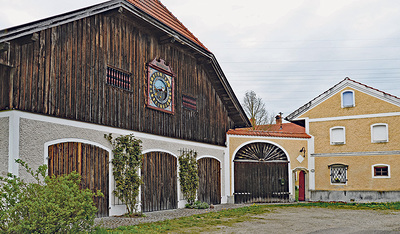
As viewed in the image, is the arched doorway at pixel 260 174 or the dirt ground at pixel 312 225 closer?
the dirt ground at pixel 312 225

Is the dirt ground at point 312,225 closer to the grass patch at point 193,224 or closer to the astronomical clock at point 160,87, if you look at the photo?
the grass patch at point 193,224

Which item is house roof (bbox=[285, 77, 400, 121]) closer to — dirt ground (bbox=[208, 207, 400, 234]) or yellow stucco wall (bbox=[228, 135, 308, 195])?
yellow stucco wall (bbox=[228, 135, 308, 195])

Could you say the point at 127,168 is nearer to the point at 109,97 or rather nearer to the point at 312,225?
the point at 109,97

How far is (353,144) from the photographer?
23141 mm

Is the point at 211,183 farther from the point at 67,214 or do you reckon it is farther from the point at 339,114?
the point at 67,214

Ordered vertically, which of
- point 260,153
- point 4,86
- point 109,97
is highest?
point 109,97

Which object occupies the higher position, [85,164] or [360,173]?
[85,164]

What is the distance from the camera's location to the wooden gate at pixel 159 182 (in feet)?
46.7

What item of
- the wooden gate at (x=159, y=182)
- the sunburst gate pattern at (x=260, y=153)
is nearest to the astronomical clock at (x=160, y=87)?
the wooden gate at (x=159, y=182)

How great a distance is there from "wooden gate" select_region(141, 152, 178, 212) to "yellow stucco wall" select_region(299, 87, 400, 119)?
11.6 meters

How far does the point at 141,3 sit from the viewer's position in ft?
50.0

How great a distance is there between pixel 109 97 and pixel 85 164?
2214 mm

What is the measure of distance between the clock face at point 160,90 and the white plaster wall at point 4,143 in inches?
224

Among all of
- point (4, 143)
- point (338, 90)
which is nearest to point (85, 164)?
point (4, 143)
